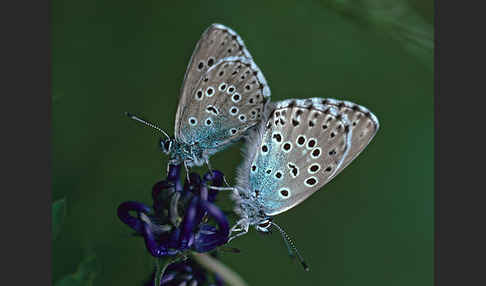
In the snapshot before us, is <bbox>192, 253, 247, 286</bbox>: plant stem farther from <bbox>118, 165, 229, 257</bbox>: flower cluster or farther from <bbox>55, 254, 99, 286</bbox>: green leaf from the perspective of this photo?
<bbox>55, 254, 99, 286</bbox>: green leaf

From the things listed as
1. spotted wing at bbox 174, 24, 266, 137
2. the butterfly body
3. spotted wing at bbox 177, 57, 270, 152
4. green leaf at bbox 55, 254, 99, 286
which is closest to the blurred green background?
spotted wing at bbox 177, 57, 270, 152

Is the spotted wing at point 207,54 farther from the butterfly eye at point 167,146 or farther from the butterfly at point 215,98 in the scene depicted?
the butterfly eye at point 167,146

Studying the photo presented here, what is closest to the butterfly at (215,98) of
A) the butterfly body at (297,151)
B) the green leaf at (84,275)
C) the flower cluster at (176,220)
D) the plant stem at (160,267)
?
the butterfly body at (297,151)

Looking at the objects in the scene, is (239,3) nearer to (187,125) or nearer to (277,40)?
(277,40)

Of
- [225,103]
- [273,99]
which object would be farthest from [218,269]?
[273,99]

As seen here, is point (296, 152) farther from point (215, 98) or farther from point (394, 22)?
point (394, 22)

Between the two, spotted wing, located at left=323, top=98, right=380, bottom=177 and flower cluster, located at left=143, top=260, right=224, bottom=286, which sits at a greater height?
spotted wing, located at left=323, top=98, right=380, bottom=177

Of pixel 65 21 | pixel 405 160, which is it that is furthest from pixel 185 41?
pixel 405 160
